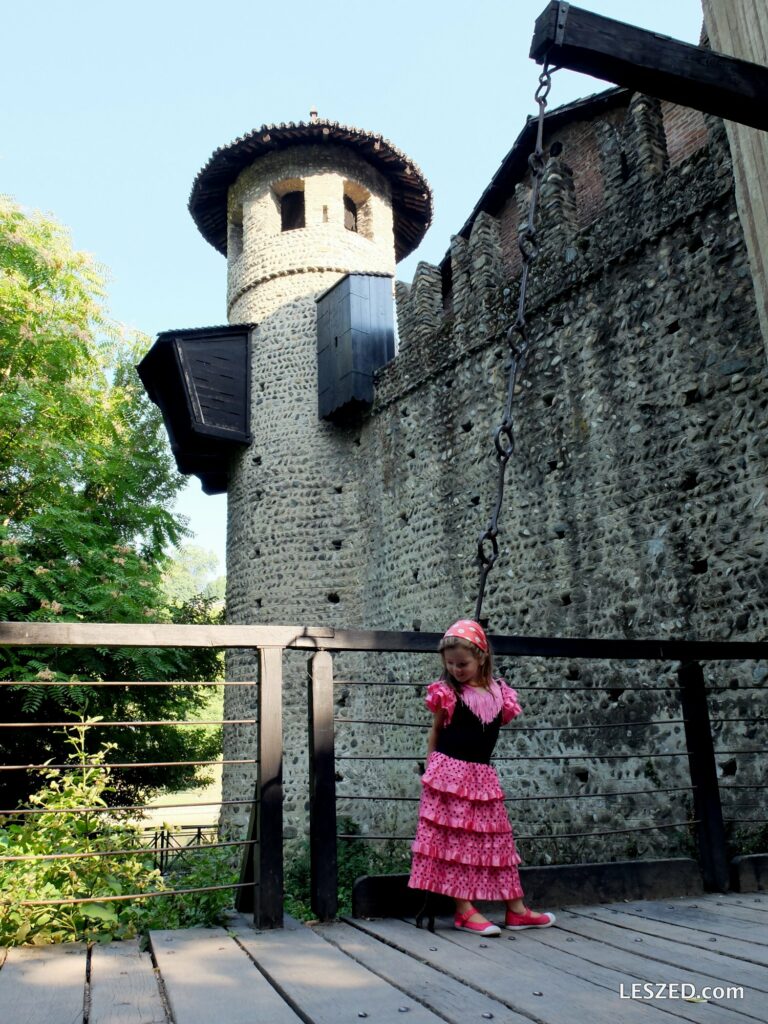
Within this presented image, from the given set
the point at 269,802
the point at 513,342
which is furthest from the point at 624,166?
the point at 269,802

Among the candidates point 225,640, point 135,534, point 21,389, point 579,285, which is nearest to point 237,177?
point 21,389

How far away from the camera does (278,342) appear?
12.3 m

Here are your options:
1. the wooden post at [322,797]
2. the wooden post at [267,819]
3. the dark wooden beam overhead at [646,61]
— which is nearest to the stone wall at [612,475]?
the wooden post at [322,797]

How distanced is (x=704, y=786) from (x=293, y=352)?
32.6 ft

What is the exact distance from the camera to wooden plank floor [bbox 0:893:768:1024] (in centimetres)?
176

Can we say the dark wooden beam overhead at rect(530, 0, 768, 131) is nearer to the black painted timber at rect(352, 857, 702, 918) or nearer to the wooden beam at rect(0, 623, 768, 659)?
the wooden beam at rect(0, 623, 768, 659)

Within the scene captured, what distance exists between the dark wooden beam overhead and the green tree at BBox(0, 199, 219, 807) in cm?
851

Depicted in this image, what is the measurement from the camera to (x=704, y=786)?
3.26 metres

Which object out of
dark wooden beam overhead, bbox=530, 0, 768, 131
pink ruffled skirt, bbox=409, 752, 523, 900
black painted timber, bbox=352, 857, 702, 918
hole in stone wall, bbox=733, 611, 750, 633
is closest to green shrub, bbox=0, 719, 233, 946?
black painted timber, bbox=352, 857, 702, 918

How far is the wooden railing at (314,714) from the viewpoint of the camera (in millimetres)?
2609

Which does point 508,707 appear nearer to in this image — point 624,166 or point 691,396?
point 691,396

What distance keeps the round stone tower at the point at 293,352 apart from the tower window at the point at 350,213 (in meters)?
0.02

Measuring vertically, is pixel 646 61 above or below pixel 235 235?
below

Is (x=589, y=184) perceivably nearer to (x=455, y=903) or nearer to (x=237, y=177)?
(x=237, y=177)
